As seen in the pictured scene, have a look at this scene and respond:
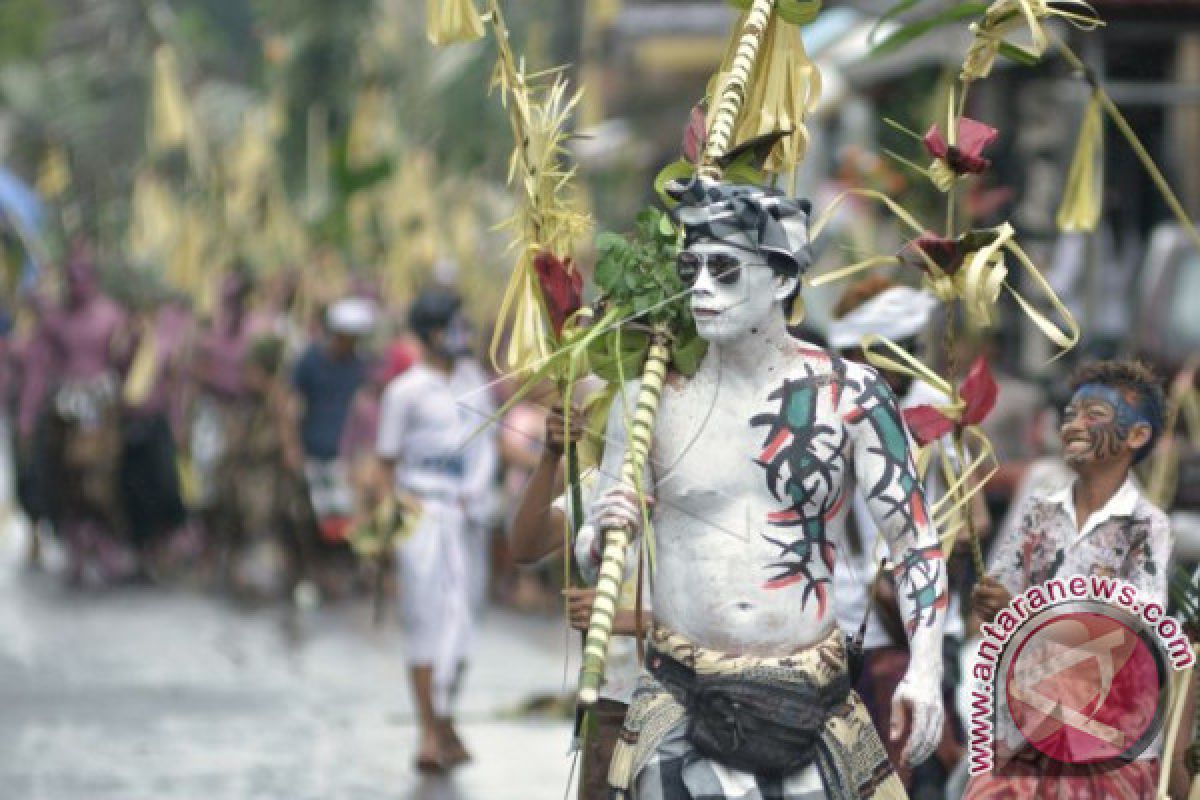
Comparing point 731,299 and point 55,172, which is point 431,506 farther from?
point 55,172

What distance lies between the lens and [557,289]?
21.3 feet

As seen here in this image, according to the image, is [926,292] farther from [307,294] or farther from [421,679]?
[307,294]

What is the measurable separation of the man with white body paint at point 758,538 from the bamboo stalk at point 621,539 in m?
0.05

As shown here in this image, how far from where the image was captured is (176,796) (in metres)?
10.6

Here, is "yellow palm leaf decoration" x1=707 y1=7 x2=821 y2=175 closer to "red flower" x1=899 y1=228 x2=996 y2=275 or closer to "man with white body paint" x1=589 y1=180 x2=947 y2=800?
"red flower" x1=899 y1=228 x2=996 y2=275

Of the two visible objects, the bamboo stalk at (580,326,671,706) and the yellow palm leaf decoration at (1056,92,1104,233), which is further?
the yellow palm leaf decoration at (1056,92,1104,233)

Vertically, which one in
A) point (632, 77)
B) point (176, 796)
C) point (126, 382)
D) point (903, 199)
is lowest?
point (176, 796)

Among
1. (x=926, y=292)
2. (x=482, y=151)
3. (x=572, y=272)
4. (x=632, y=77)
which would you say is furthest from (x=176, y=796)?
→ (x=632, y=77)

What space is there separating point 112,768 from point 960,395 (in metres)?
5.48

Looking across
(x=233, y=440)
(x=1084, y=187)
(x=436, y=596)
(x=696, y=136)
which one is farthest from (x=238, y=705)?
(x=696, y=136)

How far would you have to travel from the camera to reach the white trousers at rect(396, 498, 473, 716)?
11.5 m

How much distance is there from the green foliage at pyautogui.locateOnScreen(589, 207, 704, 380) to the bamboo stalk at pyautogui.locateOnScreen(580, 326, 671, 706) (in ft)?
Answer: 0.13

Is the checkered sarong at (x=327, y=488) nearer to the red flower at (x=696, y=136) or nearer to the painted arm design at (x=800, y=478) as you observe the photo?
the red flower at (x=696, y=136)

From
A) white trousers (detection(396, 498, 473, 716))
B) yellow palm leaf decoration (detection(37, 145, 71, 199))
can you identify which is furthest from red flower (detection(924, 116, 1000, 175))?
yellow palm leaf decoration (detection(37, 145, 71, 199))
